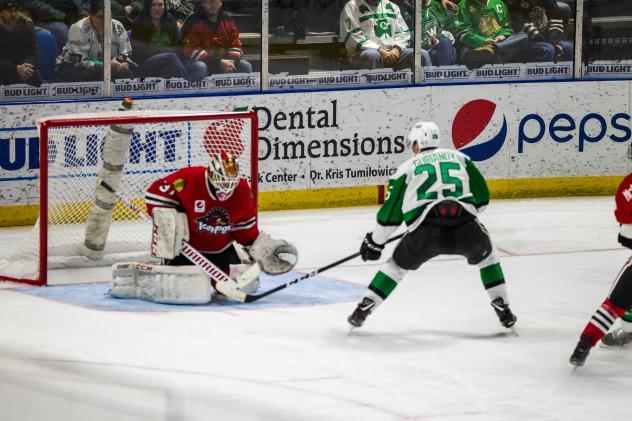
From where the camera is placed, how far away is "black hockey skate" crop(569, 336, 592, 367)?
5750 millimetres

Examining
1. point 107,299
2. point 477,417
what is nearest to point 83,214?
point 107,299

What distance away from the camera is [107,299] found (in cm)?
720

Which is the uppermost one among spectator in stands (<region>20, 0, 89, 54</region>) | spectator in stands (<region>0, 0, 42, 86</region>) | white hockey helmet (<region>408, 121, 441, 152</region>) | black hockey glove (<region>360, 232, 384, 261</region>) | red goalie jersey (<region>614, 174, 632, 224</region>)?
spectator in stands (<region>20, 0, 89, 54</region>)

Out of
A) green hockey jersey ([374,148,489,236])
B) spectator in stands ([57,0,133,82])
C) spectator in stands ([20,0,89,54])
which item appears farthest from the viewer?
spectator in stands ([57,0,133,82])

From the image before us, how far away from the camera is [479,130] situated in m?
10.7

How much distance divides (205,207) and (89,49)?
2.98 metres

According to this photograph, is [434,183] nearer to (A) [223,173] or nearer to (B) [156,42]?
(A) [223,173]

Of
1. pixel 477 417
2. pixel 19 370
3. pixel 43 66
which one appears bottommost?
pixel 477 417

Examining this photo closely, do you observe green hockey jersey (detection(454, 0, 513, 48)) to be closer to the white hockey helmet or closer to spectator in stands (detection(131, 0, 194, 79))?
spectator in stands (detection(131, 0, 194, 79))

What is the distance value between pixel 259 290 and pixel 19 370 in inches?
182

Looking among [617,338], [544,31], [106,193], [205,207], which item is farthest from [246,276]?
[544,31]

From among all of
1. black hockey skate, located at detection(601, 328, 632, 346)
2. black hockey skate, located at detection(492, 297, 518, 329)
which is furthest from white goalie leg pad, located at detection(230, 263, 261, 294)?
black hockey skate, located at detection(601, 328, 632, 346)

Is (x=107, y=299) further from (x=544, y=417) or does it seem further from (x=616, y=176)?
(x=616, y=176)

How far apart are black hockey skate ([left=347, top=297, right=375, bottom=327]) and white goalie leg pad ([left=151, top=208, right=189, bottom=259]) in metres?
1.04
